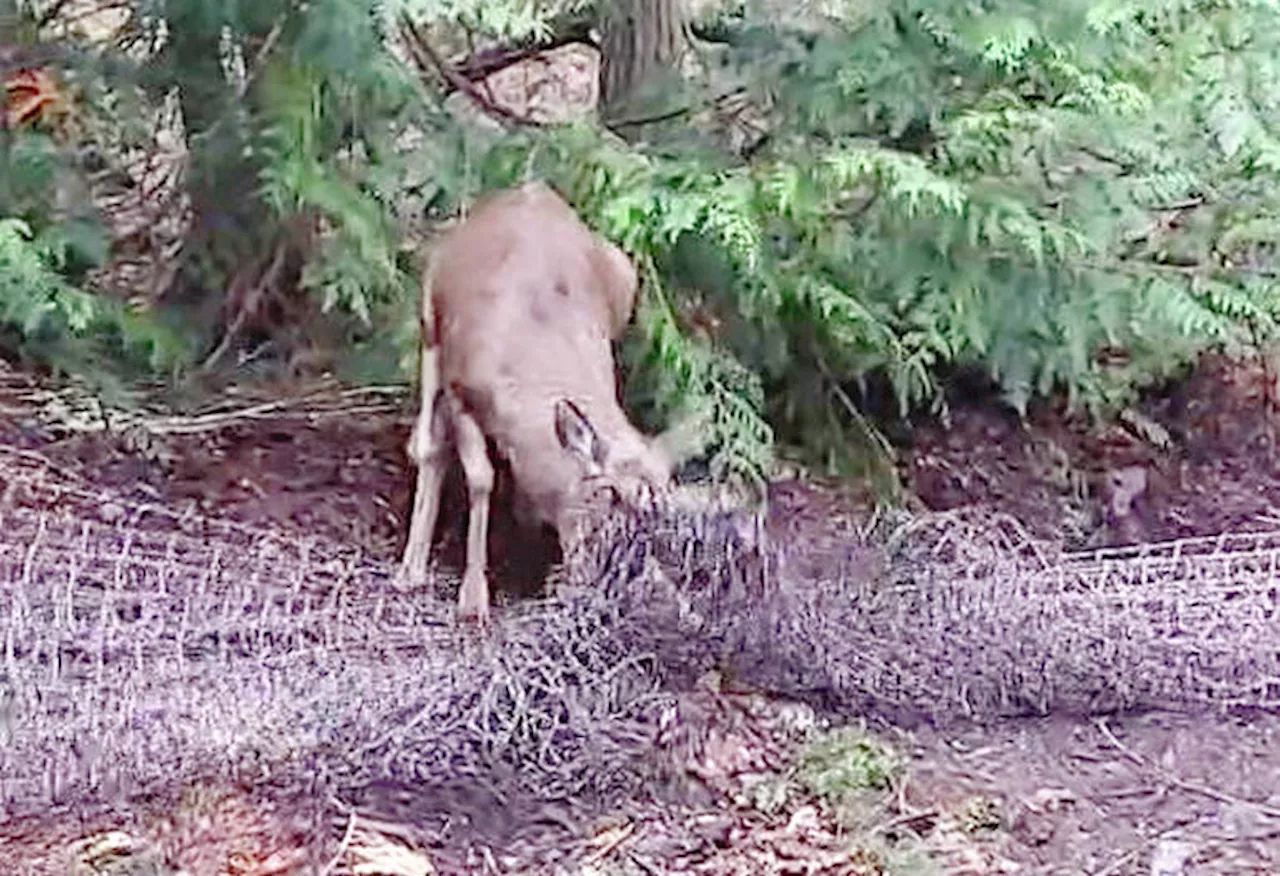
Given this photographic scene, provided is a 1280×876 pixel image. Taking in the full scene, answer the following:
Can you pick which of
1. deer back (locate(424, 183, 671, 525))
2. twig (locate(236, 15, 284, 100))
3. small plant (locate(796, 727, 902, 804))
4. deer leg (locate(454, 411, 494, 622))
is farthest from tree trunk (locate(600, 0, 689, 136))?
small plant (locate(796, 727, 902, 804))

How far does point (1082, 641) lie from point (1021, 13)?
1499 mm

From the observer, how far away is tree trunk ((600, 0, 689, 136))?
18.0 ft

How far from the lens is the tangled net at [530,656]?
373cm

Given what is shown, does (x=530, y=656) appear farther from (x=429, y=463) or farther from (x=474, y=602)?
(x=429, y=463)

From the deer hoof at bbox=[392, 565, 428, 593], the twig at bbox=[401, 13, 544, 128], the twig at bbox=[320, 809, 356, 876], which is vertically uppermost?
the twig at bbox=[401, 13, 544, 128]

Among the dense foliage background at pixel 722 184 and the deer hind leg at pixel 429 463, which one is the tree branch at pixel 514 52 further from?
the deer hind leg at pixel 429 463

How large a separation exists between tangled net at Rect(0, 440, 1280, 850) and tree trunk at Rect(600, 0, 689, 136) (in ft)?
4.87

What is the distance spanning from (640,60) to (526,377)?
139 cm

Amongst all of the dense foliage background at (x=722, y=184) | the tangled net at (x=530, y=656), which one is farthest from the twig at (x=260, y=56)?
the tangled net at (x=530, y=656)

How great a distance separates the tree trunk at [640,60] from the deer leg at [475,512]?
127cm

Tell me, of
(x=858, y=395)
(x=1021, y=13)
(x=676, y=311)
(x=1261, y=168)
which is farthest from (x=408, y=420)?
(x=1261, y=168)

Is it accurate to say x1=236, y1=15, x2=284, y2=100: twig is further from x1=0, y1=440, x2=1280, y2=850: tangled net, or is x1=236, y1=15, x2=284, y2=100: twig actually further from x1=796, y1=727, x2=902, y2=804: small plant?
x1=796, y1=727, x2=902, y2=804: small plant

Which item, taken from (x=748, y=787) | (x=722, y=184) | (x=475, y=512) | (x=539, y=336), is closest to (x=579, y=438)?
(x=475, y=512)

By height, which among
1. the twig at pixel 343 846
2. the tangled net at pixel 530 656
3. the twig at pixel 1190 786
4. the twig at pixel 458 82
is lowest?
the twig at pixel 1190 786
